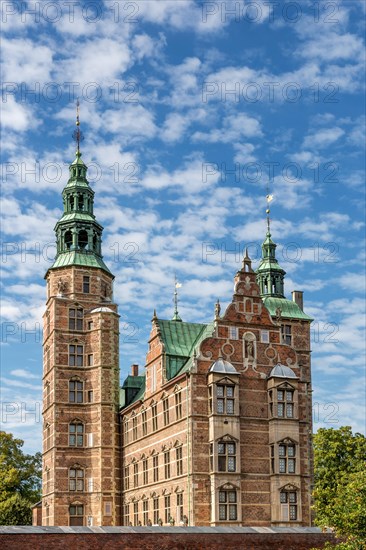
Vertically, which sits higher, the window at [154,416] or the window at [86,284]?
the window at [86,284]

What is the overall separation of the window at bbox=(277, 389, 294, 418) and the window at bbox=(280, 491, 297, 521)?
4834 millimetres

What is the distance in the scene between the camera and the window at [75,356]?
71250 millimetres

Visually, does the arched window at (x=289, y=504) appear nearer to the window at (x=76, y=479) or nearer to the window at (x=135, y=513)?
the window at (x=135, y=513)

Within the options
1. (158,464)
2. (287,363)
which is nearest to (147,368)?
(158,464)

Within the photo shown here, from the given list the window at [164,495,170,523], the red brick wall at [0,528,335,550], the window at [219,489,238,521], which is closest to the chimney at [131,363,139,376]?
the window at [164,495,170,523]

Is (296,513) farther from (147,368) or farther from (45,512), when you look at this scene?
(45,512)

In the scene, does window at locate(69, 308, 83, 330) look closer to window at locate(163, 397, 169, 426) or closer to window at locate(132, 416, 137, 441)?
window at locate(132, 416, 137, 441)

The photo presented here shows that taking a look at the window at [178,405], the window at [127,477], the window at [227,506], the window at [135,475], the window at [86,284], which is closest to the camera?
the window at [227,506]

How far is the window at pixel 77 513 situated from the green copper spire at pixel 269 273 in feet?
86.4

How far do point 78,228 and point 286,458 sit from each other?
28.0 metres

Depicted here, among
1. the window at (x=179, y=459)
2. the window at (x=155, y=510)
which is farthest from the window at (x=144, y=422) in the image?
the window at (x=179, y=459)

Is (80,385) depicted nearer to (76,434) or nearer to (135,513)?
(76,434)

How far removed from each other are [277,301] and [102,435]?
2190 cm

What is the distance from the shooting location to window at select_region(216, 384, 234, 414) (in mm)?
56000
